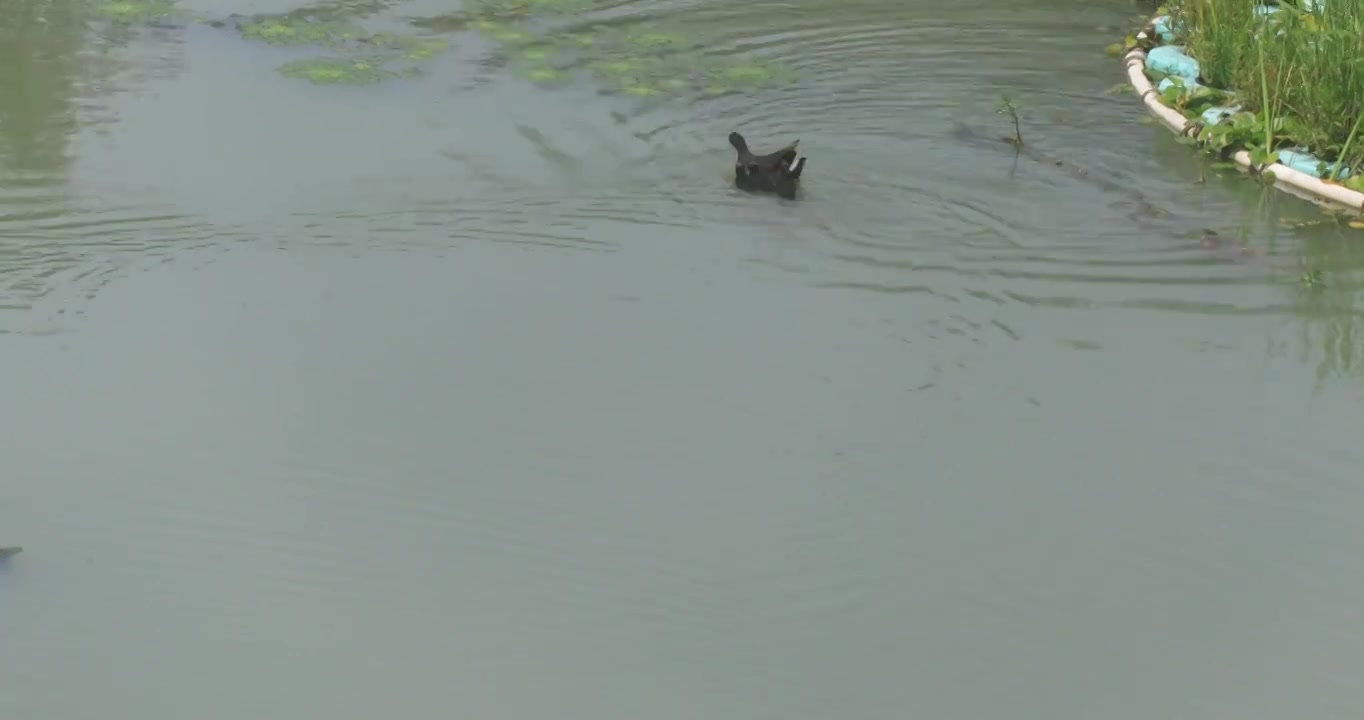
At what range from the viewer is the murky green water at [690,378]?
3750mm

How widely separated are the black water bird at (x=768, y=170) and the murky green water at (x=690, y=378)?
0.30ft

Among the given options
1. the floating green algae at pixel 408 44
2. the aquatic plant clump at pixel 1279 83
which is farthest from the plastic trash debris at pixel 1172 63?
the floating green algae at pixel 408 44

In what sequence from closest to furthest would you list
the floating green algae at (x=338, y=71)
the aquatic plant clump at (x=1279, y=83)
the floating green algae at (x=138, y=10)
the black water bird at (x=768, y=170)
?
1. the black water bird at (x=768, y=170)
2. the aquatic plant clump at (x=1279, y=83)
3. the floating green algae at (x=338, y=71)
4. the floating green algae at (x=138, y=10)

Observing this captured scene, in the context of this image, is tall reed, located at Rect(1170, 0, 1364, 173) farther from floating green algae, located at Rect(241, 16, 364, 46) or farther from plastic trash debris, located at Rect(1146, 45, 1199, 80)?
floating green algae, located at Rect(241, 16, 364, 46)

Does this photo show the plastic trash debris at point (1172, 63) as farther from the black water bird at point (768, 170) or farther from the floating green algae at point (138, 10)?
the floating green algae at point (138, 10)

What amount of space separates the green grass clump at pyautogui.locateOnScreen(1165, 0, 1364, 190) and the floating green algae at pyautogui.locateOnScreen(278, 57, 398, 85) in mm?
3579

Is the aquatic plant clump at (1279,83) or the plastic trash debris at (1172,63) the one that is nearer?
the aquatic plant clump at (1279,83)

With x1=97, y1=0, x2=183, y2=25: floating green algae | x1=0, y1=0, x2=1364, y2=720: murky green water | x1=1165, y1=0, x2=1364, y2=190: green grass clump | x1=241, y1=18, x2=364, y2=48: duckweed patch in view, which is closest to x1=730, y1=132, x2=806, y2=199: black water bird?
x1=0, y1=0, x2=1364, y2=720: murky green water

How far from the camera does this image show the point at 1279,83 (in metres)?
6.65

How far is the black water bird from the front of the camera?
19.5 ft

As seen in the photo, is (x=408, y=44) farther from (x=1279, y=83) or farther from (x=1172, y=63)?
(x=1279, y=83)

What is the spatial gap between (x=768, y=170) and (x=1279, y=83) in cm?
234

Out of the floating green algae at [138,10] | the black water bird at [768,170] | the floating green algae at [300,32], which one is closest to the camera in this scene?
the black water bird at [768,170]

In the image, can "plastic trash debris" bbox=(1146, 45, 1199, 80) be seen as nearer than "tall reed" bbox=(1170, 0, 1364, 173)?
No
